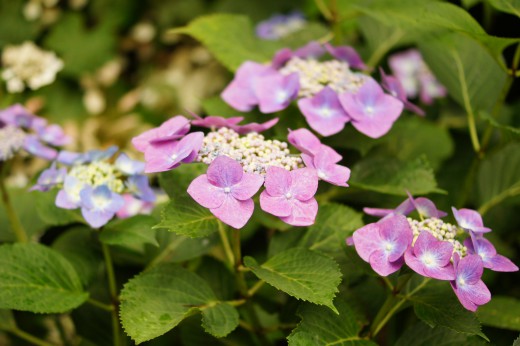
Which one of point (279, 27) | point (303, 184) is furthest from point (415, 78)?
point (303, 184)

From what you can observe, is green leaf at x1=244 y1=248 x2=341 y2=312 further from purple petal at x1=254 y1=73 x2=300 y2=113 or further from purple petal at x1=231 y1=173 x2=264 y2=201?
purple petal at x1=254 y1=73 x2=300 y2=113

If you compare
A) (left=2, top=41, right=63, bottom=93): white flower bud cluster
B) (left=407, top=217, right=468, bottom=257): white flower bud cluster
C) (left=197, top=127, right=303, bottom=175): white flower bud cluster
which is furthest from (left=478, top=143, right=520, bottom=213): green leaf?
(left=2, top=41, right=63, bottom=93): white flower bud cluster

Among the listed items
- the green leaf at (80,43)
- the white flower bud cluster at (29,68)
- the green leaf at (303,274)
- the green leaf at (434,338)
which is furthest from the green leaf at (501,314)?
the green leaf at (80,43)

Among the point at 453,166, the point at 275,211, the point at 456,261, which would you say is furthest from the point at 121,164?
the point at 453,166

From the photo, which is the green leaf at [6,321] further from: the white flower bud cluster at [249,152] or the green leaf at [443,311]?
the green leaf at [443,311]

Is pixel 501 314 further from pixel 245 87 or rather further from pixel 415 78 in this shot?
pixel 415 78

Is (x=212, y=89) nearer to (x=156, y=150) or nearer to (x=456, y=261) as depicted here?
(x=156, y=150)
